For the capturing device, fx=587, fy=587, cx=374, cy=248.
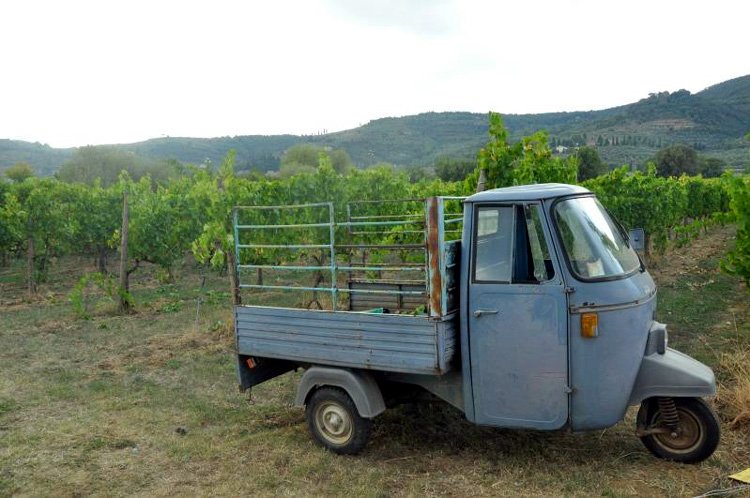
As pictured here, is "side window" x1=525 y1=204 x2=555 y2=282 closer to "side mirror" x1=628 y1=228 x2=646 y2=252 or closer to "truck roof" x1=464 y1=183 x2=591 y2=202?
"truck roof" x1=464 y1=183 x2=591 y2=202

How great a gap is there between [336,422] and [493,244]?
7.13 feet

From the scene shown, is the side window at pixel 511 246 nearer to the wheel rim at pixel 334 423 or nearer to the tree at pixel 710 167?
the wheel rim at pixel 334 423

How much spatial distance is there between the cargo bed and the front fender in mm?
1448

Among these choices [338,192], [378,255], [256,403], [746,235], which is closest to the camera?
[256,403]

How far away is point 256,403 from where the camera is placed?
6.78m

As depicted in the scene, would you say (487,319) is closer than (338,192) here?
Yes

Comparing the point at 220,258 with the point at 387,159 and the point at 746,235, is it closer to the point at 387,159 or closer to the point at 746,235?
the point at 746,235

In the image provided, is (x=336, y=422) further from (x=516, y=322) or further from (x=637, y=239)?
(x=637, y=239)

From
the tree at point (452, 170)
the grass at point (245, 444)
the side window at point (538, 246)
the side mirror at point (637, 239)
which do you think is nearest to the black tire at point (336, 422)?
the grass at point (245, 444)

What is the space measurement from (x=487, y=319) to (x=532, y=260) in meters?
0.58

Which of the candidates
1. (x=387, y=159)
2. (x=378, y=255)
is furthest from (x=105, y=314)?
(x=387, y=159)

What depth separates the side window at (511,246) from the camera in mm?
4492

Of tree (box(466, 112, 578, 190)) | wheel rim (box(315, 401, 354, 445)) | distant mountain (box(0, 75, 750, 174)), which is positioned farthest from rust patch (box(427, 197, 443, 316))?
distant mountain (box(0, 75, 750, 174))

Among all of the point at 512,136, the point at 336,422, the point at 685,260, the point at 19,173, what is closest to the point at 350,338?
the point at 336,422
